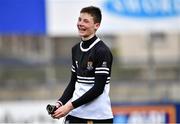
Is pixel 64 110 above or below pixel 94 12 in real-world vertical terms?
below

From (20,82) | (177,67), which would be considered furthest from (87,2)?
(177,67)

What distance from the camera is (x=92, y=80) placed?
14.2 feet

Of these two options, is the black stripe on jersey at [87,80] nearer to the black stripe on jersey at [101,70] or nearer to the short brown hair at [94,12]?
the black stripe on jersey at [101,70]

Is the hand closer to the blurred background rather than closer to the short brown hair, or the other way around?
the short brown hair

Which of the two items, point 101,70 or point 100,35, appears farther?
point 100,35

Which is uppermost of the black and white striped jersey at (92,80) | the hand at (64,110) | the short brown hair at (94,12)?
the short brown hair at (94,12)

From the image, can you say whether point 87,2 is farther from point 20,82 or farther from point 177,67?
point 177,67

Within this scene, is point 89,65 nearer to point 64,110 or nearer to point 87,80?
point 87,80

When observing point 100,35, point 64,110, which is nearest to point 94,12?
point 64,110

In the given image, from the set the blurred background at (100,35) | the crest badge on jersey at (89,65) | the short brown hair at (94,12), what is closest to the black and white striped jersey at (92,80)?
the crest badge on jersey at (89,65)

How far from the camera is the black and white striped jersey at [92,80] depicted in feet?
14.1

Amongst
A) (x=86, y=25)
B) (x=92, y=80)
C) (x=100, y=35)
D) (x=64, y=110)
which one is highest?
(x=100, y=35)

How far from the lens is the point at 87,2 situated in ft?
32.6

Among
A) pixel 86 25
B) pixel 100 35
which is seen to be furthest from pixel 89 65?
pixel 100 35
